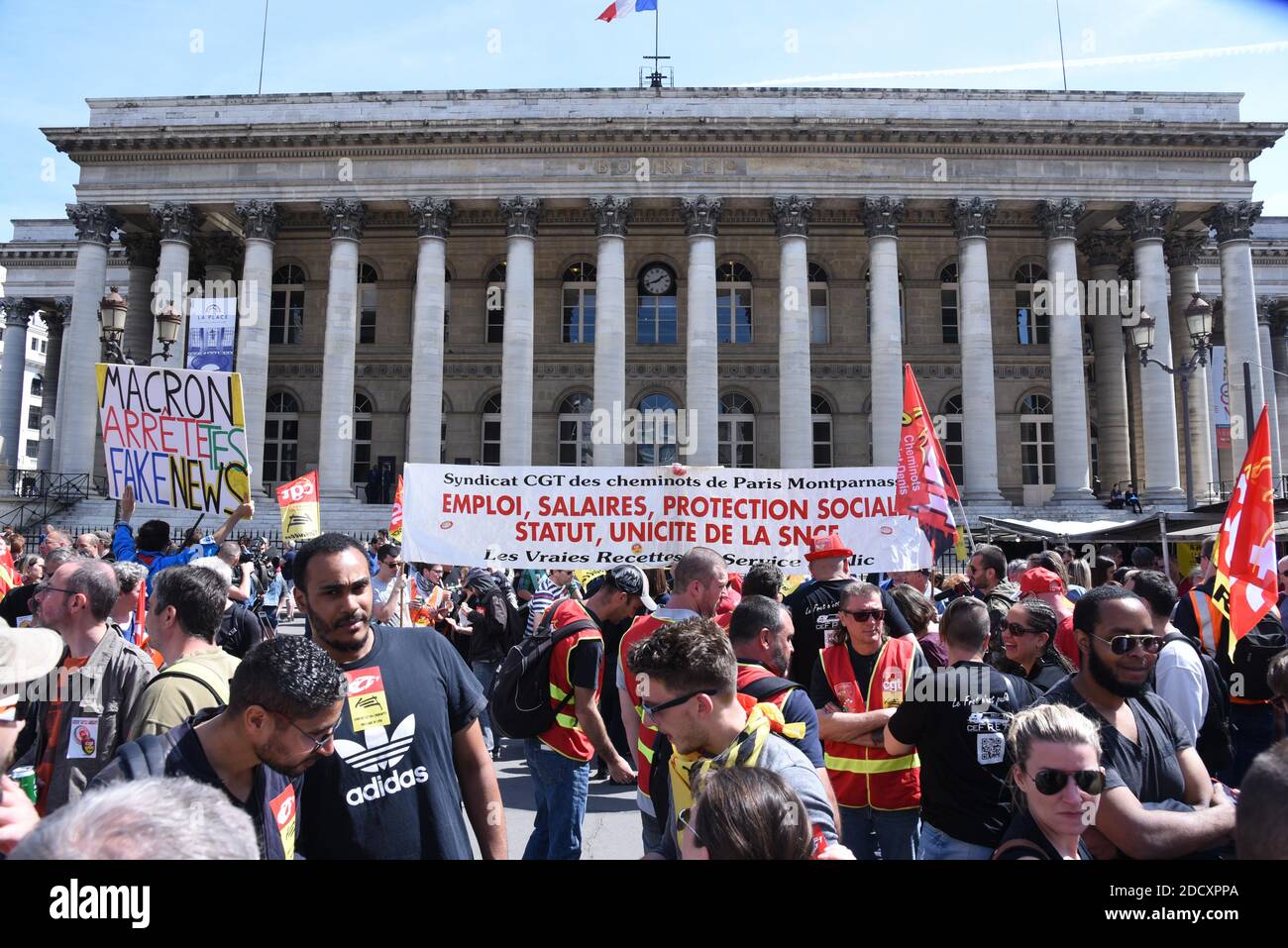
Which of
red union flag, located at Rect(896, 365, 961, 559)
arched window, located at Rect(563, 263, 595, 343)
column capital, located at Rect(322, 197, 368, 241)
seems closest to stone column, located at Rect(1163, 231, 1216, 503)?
arched window, located at Rect(563, 263, 595, 343)

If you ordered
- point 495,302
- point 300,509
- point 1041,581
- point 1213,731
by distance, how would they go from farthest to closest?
1. point 495,302
2. point 300,509
3. point 1041,581
4. point 1213,731

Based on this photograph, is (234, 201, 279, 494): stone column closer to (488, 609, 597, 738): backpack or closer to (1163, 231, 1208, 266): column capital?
(488, 609, 597, 738): backpack

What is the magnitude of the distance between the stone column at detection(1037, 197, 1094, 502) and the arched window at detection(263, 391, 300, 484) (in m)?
24.3

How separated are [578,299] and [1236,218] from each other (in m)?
20.6

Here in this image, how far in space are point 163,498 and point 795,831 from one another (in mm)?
7287

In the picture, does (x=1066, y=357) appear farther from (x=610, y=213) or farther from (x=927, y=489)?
(x=927, y=489)

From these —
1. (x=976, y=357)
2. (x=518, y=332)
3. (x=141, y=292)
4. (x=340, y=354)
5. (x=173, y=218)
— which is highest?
(x=173, y=218)

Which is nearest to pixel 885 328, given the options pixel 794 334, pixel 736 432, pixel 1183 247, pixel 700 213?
pixel 794 334

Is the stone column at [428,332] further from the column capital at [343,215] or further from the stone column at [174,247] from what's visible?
the stone column at [174,247]

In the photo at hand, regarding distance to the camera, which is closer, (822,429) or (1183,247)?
(1183,247)

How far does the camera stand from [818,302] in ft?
103

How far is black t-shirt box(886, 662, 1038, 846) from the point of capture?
351cm
